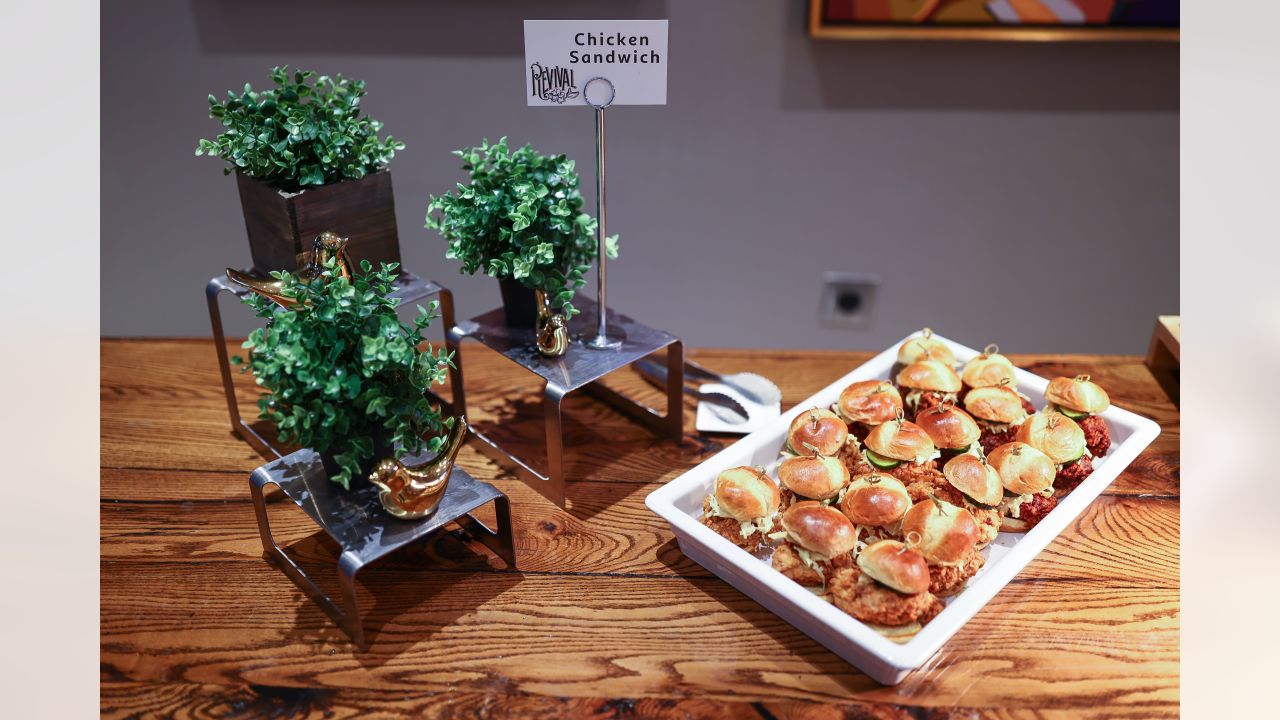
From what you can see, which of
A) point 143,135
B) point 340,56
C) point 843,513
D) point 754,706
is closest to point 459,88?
point 340,56

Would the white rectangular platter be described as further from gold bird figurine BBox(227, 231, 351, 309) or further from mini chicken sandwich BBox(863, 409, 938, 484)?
gold bird figurine BBox(227, 231, 351, 309)

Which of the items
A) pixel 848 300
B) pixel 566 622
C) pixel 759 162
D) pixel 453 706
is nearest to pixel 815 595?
pixel 566 622

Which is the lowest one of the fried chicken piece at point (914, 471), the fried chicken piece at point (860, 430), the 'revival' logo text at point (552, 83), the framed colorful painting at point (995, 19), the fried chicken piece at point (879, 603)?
the fried chicken piece at point (879, 603)

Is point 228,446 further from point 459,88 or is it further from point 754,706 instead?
point 459,88

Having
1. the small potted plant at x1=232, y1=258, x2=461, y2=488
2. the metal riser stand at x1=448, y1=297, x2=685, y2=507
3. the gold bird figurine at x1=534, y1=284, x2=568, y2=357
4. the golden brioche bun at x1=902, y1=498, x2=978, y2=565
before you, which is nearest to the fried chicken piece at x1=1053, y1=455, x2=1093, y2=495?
the golden brioche bun at x1=902, y1=498, x2=978, y2=565

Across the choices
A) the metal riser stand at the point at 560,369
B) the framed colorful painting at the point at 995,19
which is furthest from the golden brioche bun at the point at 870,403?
the framed colorful painting at the point at 995,19

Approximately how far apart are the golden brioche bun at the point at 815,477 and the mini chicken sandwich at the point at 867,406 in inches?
4.5

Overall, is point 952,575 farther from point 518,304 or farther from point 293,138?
point 293,138

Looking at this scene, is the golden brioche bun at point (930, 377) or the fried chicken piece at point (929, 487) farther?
the golden brioche bun at point (930, 377)

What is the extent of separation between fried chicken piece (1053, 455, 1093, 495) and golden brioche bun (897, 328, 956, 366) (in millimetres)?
222

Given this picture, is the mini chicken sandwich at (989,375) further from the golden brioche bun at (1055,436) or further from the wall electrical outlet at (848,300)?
the wall electrical outlet at (848,300)

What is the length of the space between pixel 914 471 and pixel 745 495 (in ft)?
0.71

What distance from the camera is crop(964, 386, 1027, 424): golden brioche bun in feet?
3.82

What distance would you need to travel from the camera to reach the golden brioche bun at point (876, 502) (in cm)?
99
